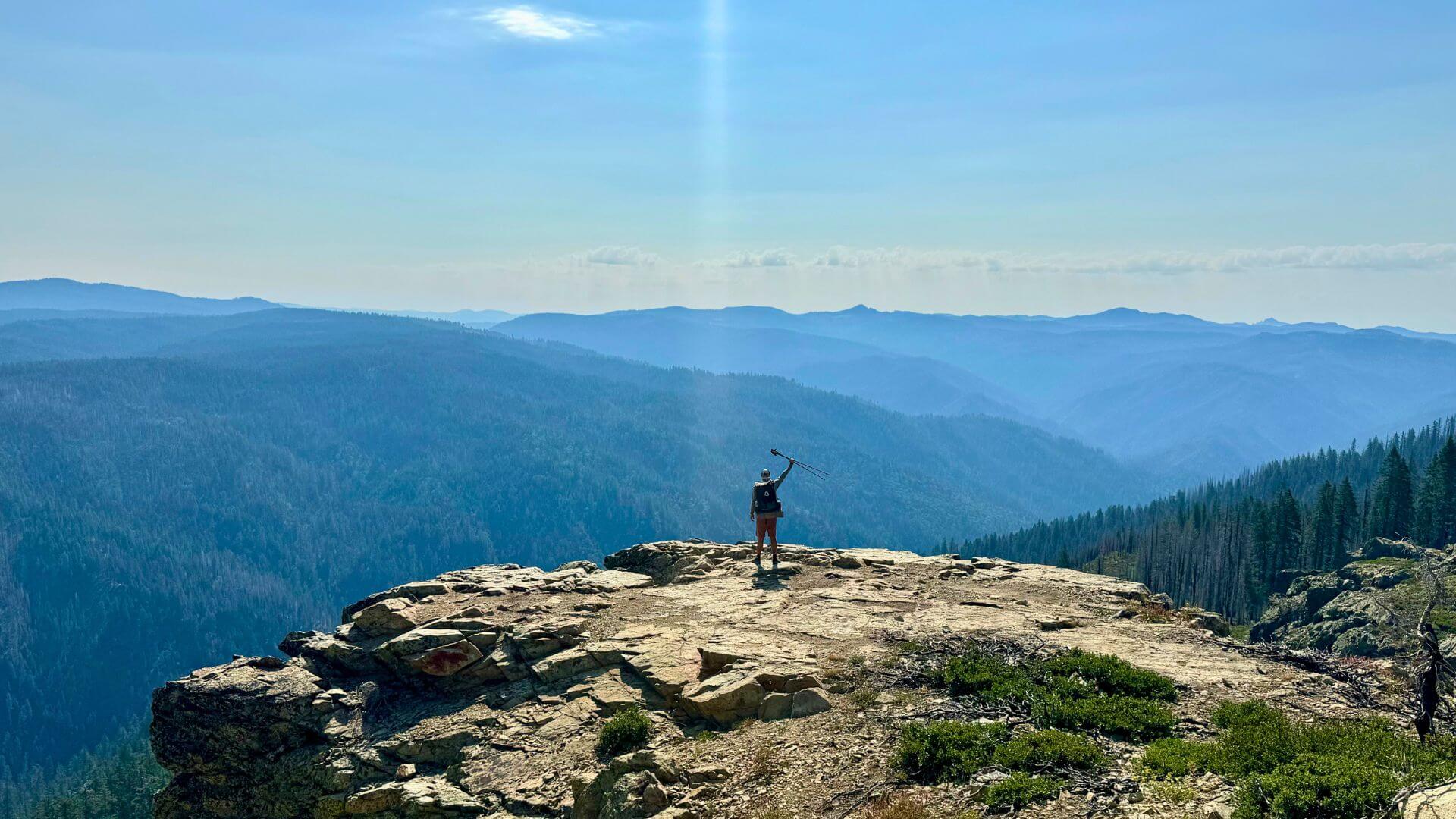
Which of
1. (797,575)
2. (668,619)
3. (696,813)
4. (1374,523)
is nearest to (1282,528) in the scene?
(1374,523)

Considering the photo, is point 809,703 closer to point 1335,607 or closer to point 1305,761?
point 1305,761

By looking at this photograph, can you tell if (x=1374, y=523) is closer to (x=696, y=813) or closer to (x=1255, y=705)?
(x=1255, y=705)

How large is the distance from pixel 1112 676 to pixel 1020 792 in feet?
22.1

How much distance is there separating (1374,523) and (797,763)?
146 meters

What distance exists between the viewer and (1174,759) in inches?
645

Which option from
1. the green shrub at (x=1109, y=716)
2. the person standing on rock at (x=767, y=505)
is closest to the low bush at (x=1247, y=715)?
the green shrub at (x=1109, y=716)

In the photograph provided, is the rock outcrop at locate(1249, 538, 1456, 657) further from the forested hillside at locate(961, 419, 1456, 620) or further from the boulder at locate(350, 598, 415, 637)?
the boulder at locate(350, 598, 415, 637)

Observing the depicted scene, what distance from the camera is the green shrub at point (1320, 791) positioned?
13.2 metres

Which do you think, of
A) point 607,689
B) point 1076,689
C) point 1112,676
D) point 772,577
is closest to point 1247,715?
point 1112,676

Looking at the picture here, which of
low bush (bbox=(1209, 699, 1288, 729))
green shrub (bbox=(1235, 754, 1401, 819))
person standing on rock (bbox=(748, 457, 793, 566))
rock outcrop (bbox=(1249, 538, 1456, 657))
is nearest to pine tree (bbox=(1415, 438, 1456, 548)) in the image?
rock outcrop (bbox=(1249, 538, 1456, 657))

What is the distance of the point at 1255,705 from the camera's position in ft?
61.0

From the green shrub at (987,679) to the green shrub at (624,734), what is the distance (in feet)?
26.9

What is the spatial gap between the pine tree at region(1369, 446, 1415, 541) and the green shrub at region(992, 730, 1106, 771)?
133 metres

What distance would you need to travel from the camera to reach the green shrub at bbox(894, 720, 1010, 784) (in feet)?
57.6
